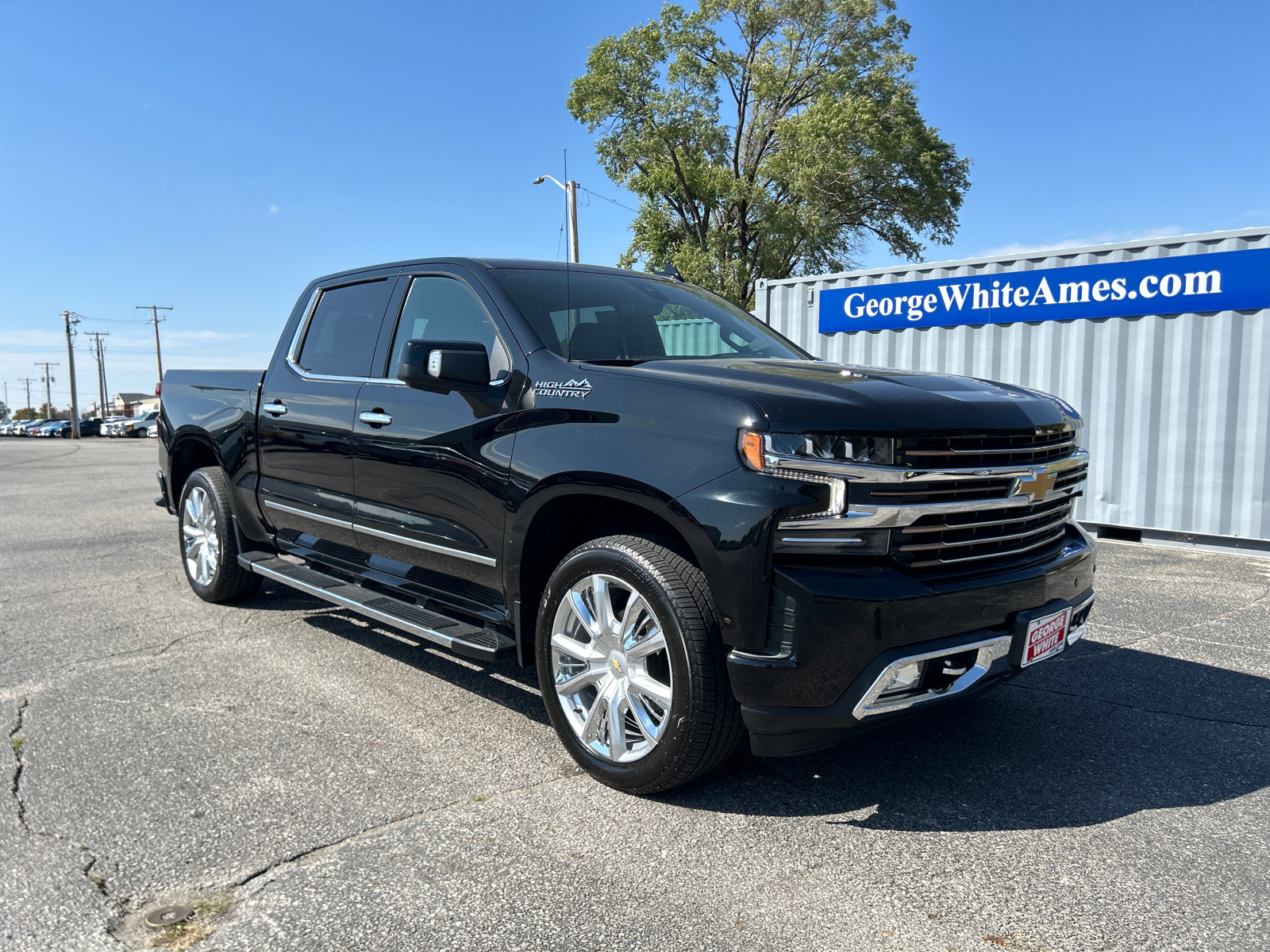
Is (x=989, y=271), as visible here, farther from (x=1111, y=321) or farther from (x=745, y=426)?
(x=745, y=426)

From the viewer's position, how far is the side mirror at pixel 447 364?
3.50 metres

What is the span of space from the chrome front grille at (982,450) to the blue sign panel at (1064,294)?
6.10 meters

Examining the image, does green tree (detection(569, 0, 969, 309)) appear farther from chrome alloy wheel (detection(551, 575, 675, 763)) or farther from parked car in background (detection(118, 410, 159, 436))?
parked car in background (detection(118, 410, 159, 436))

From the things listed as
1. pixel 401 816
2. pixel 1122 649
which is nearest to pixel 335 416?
pixel 401 816

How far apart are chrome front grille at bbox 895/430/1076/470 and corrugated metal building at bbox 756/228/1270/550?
616 cm

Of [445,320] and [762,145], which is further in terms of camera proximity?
[762,145]

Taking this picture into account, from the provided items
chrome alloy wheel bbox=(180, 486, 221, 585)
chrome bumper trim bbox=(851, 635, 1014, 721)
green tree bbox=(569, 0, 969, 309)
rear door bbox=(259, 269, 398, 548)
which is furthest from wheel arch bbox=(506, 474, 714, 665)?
green tree bbox=(569, 0, 969, 309)

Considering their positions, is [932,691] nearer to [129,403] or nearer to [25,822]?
[25,822]

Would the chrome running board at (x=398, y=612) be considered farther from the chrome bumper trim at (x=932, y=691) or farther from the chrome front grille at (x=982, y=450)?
the chrome front grille at (x=982, y=450)

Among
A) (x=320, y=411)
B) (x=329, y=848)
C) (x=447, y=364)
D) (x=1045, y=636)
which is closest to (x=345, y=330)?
(x=320, y=411)

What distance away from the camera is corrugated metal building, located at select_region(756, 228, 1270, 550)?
26.9ft

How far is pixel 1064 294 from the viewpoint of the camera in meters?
9.05

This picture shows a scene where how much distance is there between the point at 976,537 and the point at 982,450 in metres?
0.28

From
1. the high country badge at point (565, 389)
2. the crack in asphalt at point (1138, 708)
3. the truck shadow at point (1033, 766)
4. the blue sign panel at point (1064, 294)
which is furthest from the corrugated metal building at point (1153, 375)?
the high country badge at point (565, 389)
